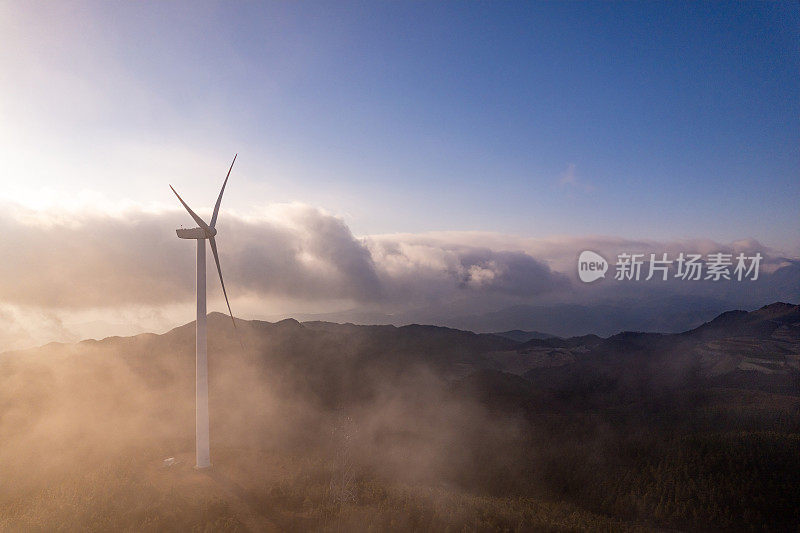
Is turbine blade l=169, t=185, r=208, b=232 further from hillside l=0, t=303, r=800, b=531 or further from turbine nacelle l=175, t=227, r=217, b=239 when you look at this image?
hillside l=0, t=303, r=800, b=531

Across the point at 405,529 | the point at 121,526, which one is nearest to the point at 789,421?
the point at 405,529

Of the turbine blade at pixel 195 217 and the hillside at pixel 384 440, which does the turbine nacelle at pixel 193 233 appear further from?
the hillside at pixel 384 440

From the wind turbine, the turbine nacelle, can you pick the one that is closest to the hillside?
the wind turbine

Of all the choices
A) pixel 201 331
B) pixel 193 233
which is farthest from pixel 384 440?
pixel 193 233

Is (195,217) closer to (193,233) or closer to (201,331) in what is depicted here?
(193,233)

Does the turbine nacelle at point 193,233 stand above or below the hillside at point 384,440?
above

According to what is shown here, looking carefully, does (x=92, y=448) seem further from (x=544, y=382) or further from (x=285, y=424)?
(x=544, y=382)

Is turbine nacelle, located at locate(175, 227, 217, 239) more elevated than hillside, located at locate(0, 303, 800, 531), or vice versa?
turbine nacelle, located at locate(175, 227, 217, 239)

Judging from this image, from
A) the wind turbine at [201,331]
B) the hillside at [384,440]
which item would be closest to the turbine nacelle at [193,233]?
the wind turbine at [201,331]

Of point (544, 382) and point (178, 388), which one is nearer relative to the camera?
point (178, 388)

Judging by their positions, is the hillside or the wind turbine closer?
the hillside

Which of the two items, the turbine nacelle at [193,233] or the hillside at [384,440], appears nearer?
the hillside at [384,440]
